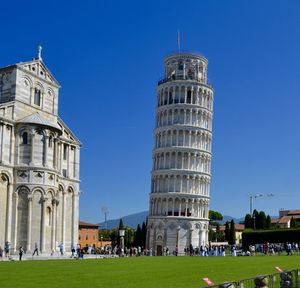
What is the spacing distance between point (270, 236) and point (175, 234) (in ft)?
53.4

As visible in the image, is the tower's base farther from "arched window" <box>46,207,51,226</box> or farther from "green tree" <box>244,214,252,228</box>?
"arched window" <box>46,207,51,226</box>

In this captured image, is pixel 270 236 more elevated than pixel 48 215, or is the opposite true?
pixel 48 215

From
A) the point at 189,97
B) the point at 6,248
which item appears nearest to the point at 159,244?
the point at 189,97

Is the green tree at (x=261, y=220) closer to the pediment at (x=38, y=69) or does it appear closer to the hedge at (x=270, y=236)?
the hedge at (x=270, y=236)

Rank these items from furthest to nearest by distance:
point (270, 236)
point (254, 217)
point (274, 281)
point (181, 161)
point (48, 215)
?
point (254, 217), point (181, 161), point (270, 236), point (48, 215), point (274, 281)

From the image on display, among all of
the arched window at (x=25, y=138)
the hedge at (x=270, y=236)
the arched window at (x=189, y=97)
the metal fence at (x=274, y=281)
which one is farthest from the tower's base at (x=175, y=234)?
the metal fence at (x=274, y=281)

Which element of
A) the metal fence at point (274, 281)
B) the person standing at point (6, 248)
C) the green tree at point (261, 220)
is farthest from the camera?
the green tree at point (261, 220)

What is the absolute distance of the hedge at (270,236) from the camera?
296ft

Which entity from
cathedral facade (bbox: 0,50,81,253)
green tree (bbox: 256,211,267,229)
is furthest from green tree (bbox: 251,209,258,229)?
cathedral facade (bbox: 0,50,81,253)

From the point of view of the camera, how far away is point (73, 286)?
20.5 meters

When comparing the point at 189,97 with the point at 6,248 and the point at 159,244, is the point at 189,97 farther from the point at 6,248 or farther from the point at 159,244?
the point at 6,248

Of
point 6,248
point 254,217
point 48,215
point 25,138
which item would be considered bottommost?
point 6,248

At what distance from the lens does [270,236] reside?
9262cm

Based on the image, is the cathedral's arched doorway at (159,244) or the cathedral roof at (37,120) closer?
the cathedral roof at (37,120)
